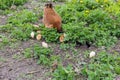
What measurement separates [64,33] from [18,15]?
1.22 m

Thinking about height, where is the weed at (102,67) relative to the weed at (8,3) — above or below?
below

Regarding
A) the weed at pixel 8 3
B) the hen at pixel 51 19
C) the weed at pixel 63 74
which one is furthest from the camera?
the weed at pixel 8 3

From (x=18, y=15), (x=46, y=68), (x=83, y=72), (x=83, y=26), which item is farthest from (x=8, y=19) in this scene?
(x=83, y=72)

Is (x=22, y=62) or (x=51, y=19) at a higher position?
(x=51, y=19)

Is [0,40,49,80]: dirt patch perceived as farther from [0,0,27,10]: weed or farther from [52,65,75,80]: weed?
[0,0,27,10]: weed

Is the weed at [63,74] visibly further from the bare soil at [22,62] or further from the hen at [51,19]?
the hen at [51,19]

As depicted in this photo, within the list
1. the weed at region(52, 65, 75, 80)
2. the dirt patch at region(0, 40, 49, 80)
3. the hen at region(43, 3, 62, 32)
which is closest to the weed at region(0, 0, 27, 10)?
the hen at region(43, 3, 62, 32)

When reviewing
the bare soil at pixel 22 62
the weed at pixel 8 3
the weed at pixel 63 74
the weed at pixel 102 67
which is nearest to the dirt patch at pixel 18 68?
the bare soil at pixel 22 62

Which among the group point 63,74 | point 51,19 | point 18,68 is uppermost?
point 51,19

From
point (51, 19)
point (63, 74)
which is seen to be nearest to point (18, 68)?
point (63, 74)

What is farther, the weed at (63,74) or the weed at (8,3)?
the weed at (8,3)

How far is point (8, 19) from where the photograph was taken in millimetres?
5871

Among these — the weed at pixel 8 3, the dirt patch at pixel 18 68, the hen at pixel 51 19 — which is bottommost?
the dirt patch at pixel 18 68

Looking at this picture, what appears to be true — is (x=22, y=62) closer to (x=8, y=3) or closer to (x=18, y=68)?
(x=18, y=68)
